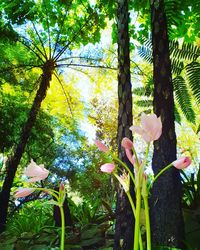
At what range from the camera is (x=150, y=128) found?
0.59 m

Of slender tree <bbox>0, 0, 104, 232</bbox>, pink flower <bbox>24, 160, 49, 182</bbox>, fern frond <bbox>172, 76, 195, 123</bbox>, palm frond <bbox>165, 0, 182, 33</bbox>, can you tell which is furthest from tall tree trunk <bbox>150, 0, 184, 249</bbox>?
slender tree <bbox>0, 0, 104, 232</bbox>

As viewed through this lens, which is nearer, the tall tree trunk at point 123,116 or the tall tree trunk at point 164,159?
the tall tree trunk at point 164,159

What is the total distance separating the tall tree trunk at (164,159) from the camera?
1.91m

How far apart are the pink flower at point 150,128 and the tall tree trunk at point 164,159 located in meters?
1.45

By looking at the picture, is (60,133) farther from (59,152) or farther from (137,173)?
(137,173)

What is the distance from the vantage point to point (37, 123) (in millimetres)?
7535

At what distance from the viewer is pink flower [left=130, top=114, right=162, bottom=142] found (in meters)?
0.58

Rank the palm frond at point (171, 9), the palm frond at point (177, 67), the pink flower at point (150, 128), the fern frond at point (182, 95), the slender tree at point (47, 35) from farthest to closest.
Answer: the slender tree at point (47, 35) → the palm frond at point (177, 67) → the fern frond at point (182, 95) → the palm frond at point (171, 9) → the pink flower at point (150, 128)

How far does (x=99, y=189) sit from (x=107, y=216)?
22.0ft

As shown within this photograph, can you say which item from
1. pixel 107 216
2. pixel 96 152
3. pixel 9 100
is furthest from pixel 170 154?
pixel 96 152

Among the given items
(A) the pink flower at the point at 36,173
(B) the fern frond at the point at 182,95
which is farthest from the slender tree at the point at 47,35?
(A) the pink flower at the point at 36,173

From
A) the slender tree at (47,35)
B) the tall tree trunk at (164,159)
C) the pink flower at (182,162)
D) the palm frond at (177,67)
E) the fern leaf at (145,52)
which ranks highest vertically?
the slender tree at (47,35)

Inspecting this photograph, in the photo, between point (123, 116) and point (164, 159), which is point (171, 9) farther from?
point (164, 159)

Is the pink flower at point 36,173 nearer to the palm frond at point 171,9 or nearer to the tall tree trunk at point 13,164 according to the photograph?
the palm frond at point 171,9
